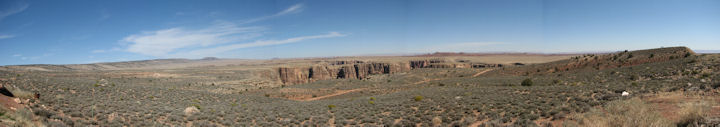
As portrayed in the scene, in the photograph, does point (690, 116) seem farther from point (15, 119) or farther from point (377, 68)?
point (377, 68)

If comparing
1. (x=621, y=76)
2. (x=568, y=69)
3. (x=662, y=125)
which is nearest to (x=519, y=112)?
(x=662, y=125)

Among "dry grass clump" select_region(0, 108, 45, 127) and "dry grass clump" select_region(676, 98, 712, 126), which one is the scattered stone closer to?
"dry grass clump" select_region(0, 108, 45, 127)

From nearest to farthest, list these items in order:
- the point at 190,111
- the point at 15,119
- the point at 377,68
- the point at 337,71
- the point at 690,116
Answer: the point at 690,116, the point at 15,119, the point at 190,111, the point at 337,71, the point at 377,68

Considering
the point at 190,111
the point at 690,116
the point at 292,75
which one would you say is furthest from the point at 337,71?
the point at 690,116

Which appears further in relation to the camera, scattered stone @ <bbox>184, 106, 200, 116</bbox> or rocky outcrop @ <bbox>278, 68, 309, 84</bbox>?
rocky outcrop @ <bbox>278, 68, 309, 84</bbox>

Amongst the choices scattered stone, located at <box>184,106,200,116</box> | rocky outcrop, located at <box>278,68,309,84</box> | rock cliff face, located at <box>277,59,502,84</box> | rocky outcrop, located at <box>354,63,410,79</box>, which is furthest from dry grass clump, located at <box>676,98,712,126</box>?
rocky outcrop, located at <box>354,63,410,79</box>

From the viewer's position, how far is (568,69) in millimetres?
36406

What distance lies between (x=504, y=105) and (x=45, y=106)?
20119 millimetres

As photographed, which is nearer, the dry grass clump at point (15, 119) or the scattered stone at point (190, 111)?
the dry grass clump at point (15, 119)

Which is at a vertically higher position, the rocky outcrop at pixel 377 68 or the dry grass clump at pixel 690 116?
the dry grass clump at pixel 690 116

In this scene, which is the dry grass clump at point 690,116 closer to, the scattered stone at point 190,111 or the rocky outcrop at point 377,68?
the scattered stone at point 190,111

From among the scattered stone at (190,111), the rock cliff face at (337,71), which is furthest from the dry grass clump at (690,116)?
the rock cliff face at (337,71)

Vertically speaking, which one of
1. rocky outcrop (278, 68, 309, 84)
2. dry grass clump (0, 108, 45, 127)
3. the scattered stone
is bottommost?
rocky outcrop (278, 68, 309, 84)

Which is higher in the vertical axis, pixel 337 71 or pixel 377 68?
pixel 377 68
